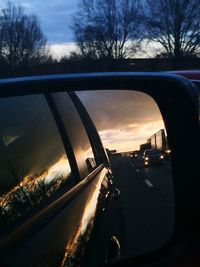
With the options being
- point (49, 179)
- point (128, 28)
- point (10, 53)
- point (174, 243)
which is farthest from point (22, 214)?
point (10, 53)

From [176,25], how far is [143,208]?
249ft

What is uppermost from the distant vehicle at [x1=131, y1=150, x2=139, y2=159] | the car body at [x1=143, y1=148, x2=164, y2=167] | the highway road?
the distant vehicle at [x1=131, y1=150, x2=139, y2=159]

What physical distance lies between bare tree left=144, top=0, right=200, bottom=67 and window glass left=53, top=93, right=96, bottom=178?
72.8 meters

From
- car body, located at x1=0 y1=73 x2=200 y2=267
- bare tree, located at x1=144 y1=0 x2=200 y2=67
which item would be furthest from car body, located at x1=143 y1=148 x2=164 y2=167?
bare tree, located at x1=144 y1=0 x2=200 y2=67

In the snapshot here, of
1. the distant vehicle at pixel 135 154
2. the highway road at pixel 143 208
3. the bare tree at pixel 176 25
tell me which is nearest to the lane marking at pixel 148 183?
the highway road at pixel 143 208

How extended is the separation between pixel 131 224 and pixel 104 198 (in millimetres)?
394

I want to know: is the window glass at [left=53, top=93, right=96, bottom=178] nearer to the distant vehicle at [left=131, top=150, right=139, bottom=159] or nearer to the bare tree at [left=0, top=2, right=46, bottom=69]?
the distant vehicle at [left=131, top=150, right=139, bottom=159]

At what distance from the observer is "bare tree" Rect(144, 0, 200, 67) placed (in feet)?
249

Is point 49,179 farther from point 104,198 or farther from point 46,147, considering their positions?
point 104,198

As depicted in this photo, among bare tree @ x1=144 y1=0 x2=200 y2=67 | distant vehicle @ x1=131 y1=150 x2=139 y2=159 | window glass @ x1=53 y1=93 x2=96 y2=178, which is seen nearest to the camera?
distant vehicle @ x1=131 y1=150 x2=139 y2=159

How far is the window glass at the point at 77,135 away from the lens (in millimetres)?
2434

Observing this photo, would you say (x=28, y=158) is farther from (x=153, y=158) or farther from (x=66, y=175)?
(x=153, y=158)

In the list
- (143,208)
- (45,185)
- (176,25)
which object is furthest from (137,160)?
(176,25)

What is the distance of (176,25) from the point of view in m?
76.7
